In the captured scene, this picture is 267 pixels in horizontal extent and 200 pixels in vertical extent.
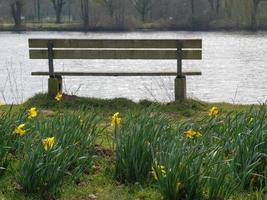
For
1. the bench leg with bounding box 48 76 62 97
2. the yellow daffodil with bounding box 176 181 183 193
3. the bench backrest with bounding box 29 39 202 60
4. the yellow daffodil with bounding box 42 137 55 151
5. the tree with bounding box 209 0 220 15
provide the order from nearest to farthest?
the yellow daffodil with bounding box 176 181 183 193 < the yellow daffodil with bounding box 42 137 55 151 < the bench backrest with bounding box 29 39 202 60 < the bench leg with bounding box 48 76 62 97 < the tree with bounding box 209 0 220 15

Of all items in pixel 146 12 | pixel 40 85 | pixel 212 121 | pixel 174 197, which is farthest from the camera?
pixel 146 12

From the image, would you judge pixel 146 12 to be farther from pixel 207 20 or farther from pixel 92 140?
pixel 92 140

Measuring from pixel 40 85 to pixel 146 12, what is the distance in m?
67.1

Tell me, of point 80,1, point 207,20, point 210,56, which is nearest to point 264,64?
point 210,56

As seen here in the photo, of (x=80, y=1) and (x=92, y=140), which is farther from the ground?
(x=80, y=1)

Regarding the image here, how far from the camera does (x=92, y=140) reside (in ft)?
16.1

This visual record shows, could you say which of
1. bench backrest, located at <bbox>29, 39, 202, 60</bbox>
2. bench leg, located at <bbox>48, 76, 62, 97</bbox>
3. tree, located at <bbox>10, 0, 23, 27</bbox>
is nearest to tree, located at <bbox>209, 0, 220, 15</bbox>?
tree, located at <bbox>10, 0, 23, 27</bbox>

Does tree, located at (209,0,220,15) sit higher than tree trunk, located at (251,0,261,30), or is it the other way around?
tree, located at (209,0,220,15)

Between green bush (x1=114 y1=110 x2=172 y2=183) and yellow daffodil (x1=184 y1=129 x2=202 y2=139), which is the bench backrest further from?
green bush (x1=114 y1=110 x2=172 y2=183)

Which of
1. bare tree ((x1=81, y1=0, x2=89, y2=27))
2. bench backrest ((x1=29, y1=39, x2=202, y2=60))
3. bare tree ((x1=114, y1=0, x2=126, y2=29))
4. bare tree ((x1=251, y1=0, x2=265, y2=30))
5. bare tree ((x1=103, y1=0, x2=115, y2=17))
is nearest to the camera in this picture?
bench backrest ((x1=29, y1=39, x2=202, y2=60))

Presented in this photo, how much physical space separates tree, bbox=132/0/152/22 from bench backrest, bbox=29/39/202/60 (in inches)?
2799

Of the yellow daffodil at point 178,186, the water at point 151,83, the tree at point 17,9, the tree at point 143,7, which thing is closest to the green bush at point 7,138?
the yellow daffodil at point 178,186

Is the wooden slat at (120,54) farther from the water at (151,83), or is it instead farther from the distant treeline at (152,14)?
the distant treeline at (152,14)

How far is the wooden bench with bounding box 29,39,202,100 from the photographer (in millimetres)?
9352
